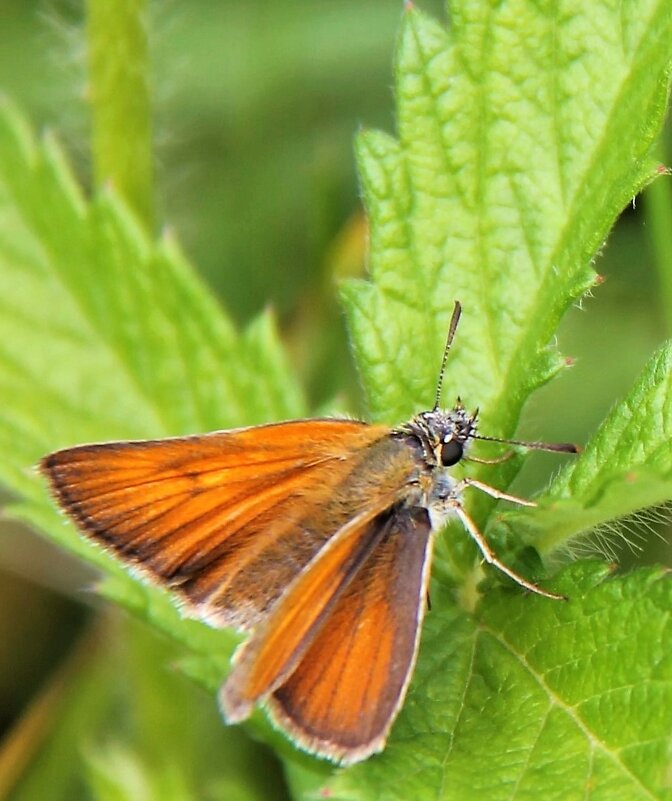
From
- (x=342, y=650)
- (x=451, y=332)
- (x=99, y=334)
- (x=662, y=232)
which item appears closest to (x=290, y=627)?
(x=342, y=650)

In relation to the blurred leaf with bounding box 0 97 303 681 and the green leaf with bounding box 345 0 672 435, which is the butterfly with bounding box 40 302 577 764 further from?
the blurred leaf with bounding box 0 97 303 681

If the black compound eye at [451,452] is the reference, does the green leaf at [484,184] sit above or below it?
above

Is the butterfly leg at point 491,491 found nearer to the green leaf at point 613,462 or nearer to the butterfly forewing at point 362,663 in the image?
the green leaf at point 613,462

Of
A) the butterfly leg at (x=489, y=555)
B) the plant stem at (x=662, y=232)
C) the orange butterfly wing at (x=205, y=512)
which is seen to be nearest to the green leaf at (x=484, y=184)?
the butterfly leg at (x=489, y=555)

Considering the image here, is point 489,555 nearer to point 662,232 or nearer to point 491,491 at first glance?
point 491,491

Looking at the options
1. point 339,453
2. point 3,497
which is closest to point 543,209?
point 339,453

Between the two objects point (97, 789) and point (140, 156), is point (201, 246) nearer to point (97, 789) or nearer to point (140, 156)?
point (140, 156)

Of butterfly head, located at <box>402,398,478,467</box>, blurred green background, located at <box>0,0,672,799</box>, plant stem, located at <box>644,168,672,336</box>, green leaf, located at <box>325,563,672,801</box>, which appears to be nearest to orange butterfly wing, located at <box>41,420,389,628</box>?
butterfly head, located at <box>402,398,478,467</box>
